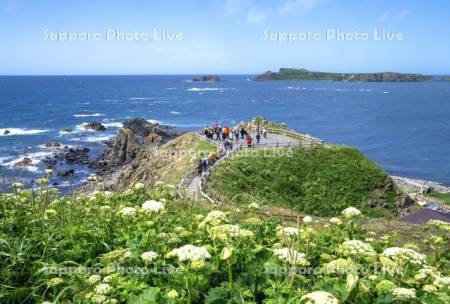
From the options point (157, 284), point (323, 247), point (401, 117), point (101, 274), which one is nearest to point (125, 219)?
point (101, 274)

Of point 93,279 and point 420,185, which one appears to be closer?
point 93,279

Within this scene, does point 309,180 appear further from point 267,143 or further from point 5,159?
point 5,159

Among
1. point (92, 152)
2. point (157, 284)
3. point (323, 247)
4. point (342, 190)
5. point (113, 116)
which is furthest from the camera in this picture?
point (113, 116)

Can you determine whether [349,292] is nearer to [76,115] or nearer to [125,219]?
[125,219]

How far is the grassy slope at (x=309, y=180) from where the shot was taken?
2775 cm

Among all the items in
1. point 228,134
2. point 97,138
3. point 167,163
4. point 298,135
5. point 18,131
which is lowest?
point 97,138

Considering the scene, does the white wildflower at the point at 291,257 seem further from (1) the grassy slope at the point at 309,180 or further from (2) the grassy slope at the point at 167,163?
(2) the grassy slope at the point at 167,163

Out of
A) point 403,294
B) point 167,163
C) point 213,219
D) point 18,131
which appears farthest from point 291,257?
point 18,131

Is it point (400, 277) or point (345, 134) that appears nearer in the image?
point (400, 277)

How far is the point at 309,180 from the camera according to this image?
31.2 meters

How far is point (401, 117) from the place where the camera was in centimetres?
11388

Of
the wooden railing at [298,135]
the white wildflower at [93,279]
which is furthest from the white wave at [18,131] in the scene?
the white wildflower at [93,279]

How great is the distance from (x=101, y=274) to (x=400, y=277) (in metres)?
3.93

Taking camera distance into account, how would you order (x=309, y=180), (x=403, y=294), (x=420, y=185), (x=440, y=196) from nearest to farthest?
(x=403, y=294) < (x=309, y=180) < (x=440, y=196) < (x=420, y=185)
